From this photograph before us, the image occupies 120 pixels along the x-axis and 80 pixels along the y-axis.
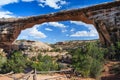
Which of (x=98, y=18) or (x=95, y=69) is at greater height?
(x=98, y=18)

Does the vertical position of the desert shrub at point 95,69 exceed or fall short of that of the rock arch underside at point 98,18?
it falls short

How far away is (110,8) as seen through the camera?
53.2ft

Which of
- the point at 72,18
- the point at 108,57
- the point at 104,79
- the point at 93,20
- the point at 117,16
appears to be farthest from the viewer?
the point at 108,57

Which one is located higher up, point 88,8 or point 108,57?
point 88,8

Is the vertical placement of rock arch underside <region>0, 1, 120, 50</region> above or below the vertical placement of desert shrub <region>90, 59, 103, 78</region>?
above

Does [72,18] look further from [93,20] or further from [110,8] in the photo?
[110,8]

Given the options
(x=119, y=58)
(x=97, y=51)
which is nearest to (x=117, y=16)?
(x=97, y=51)

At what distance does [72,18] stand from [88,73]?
537 centimetres

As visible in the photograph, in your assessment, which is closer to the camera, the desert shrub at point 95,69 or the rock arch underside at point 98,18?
the desert shrub at point 95,69

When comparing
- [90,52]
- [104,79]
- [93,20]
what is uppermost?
[93,20]

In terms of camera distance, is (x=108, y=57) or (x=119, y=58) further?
(x=108, y=57)

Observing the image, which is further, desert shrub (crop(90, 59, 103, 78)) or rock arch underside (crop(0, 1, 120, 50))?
rock arch underside (crop(0, 1, 120, 50))

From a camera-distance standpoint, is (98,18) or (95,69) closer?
(95,69)

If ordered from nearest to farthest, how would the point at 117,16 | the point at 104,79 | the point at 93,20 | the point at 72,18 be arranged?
1. the point at 104,79
2. the point at 117,16
3. the point at 93,20
4. the point at 72,18
